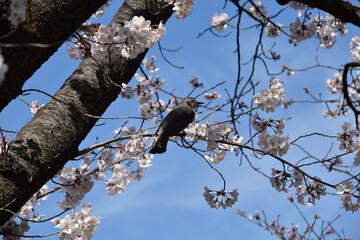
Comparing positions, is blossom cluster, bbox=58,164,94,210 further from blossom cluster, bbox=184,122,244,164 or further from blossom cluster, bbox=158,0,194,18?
blossom cluster, bbox=158,0,194,18

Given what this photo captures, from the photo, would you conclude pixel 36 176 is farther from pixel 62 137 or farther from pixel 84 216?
pixel 84 216

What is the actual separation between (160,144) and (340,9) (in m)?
1.95

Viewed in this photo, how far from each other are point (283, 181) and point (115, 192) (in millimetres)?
2422

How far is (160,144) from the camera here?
2756 millimetres

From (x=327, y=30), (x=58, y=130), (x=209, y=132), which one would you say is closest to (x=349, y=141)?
(x=209, y=132)

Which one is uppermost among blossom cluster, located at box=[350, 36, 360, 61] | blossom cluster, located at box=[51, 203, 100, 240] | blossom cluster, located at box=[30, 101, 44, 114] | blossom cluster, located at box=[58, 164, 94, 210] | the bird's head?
blossom cluster, located at box=[350, 36, 360, 61]

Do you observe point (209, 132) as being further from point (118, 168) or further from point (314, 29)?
point (314, 29)

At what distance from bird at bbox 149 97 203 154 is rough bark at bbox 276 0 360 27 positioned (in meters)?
1.40

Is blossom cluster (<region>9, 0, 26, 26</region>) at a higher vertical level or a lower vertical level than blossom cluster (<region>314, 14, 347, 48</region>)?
lower

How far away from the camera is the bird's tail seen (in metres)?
2.71

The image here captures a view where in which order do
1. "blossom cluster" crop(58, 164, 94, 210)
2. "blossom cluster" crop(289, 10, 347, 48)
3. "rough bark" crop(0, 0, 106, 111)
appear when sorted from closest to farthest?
1. "rough bark" crop(0, 0, 106, 111)
2. "blossom cluster" crop(58, 164, 94, 210)
3. "blossom cluster" crop(289, 10, 347, 48)

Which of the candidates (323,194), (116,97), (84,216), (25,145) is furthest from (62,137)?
(323,194)

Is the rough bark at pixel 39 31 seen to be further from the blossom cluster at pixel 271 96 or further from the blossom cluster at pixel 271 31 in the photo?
the blossom cluster at pixel 271 31

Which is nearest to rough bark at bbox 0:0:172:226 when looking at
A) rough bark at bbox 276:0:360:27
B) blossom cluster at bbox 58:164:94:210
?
blossom cluster at bbox 58:164:94:210
